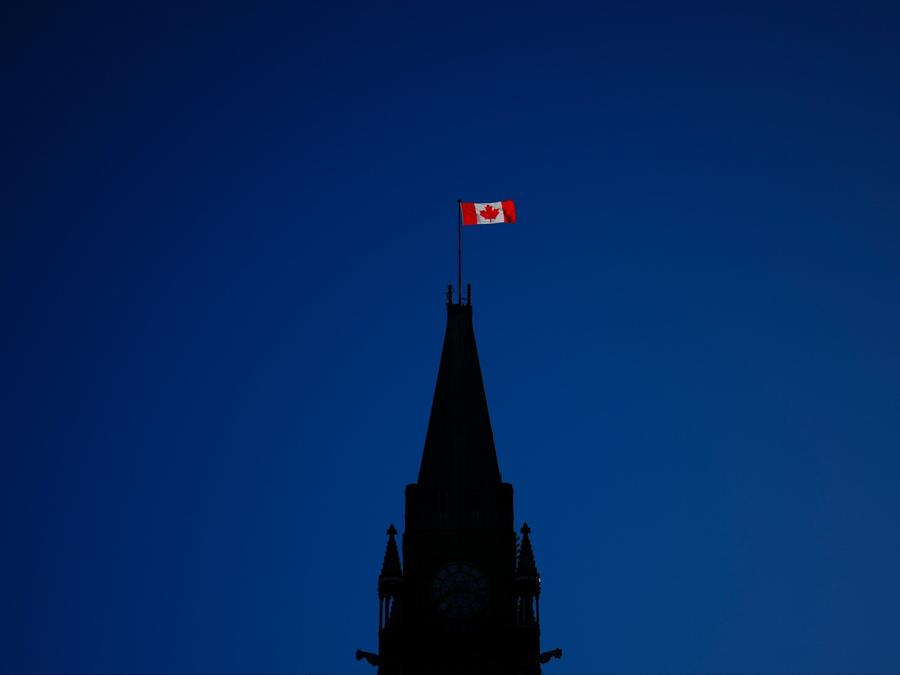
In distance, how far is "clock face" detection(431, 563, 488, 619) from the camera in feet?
268

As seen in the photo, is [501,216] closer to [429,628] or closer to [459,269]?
[459,269]

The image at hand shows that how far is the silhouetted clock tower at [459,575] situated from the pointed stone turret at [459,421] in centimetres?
6

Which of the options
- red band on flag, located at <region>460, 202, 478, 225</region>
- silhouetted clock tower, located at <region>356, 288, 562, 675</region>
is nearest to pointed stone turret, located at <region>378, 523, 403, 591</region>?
silhouetted clock tower, located at <region>356, 288, 562, 675</region>

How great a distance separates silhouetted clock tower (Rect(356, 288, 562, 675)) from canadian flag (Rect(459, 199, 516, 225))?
1328cm

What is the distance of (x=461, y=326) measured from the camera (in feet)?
307

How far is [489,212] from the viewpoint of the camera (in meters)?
95.3

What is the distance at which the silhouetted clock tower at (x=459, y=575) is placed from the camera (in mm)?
80688

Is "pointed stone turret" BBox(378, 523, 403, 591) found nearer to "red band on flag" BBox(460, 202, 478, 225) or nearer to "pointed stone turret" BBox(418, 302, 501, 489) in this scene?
"pointed stone turret" BBox(418, 302, 501, 489)

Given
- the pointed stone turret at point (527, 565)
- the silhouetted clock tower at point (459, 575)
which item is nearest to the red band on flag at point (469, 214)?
the silhouetted clock tower at point (459, 575)

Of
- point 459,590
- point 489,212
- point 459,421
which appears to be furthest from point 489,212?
point 459,590

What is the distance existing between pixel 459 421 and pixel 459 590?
35.5 ft

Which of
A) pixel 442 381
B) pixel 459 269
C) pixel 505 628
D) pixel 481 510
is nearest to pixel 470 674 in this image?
pixel 505 628

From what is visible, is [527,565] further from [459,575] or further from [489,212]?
[489,212]

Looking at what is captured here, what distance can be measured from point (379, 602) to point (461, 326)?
19071 mm
